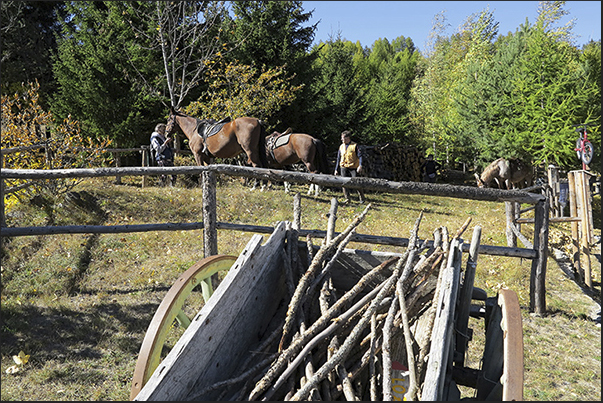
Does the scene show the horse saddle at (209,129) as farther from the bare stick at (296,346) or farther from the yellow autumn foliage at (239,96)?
the bare stick at (296,346)

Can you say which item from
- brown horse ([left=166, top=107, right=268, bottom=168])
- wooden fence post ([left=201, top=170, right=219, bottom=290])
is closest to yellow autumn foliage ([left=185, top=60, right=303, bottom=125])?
brown horse ([left=166, top=107, right=268, bottom=168])

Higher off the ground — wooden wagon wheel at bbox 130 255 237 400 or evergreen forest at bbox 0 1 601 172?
evergreen forest at bbox 0 1 601 172

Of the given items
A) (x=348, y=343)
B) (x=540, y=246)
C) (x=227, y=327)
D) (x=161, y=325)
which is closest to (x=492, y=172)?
(x=540, y=246)

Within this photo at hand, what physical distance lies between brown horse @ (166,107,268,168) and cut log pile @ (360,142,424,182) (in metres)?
7.86

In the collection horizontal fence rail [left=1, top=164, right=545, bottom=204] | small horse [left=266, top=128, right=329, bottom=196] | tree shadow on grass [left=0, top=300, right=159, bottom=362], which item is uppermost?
small horse [left=266, top=128, right=329, bottom=196]

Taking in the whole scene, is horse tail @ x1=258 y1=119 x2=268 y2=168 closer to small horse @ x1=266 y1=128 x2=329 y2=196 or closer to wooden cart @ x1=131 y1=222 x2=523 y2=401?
small horse @ x1=266 y1=128 x2=329 y2=196

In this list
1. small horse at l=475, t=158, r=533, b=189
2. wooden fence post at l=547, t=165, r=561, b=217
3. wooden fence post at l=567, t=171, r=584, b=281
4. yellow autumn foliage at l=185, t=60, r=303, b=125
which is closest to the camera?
wooden fence post at l=567, t=171, r=584, b=281

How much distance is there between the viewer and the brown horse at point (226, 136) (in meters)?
9.84

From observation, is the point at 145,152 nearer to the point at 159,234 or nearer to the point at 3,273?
the point at 159,234

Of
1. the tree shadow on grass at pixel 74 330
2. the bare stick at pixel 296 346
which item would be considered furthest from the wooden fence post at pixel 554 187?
the bare stick at pixel 296 346

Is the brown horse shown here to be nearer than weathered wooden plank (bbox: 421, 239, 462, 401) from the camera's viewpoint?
No

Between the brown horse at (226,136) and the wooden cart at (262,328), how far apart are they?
741 cm

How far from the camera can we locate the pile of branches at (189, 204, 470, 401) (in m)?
1.90

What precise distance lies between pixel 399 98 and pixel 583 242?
21.1 m
